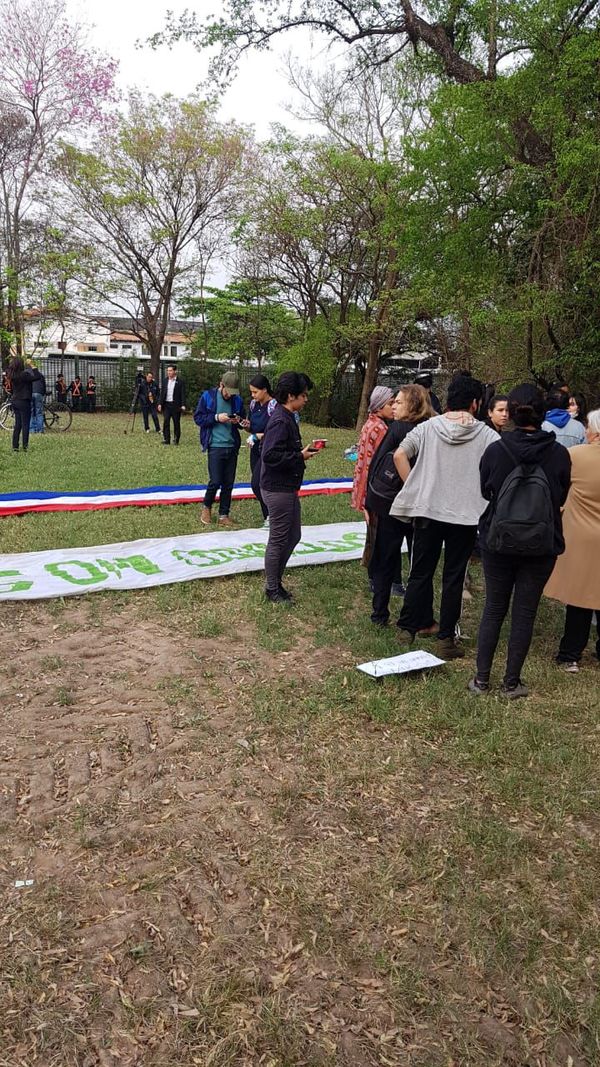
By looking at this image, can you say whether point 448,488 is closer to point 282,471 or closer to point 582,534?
point 582,534

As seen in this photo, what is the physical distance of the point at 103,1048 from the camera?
5.86 feet

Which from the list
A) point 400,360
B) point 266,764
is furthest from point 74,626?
point 400,360

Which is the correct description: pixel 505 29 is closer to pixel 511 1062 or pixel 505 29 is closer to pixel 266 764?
pixel 266 764

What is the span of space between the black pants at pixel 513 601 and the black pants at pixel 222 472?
3944 mm

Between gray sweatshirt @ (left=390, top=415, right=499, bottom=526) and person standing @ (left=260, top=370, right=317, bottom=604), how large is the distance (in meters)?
0.96

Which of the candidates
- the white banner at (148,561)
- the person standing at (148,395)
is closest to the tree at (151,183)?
the person standing at (148,395)

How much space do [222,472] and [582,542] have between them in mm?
4070

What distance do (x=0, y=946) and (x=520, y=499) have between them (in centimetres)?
284

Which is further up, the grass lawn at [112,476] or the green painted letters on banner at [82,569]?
the grass lawn at [112,476]

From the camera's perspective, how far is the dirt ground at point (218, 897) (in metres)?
1.84

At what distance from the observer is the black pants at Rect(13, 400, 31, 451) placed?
11.5 m

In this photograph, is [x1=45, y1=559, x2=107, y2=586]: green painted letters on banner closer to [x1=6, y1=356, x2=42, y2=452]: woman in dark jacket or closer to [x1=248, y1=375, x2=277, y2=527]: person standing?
[x1=248, y1=375, x2=277, y2=527]: person standing

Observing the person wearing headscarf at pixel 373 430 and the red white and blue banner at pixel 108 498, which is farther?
the red white and blue banner at pixel 108 498

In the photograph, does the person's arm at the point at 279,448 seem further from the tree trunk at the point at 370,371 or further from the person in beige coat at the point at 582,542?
the tree trunk at the point at 370,371
